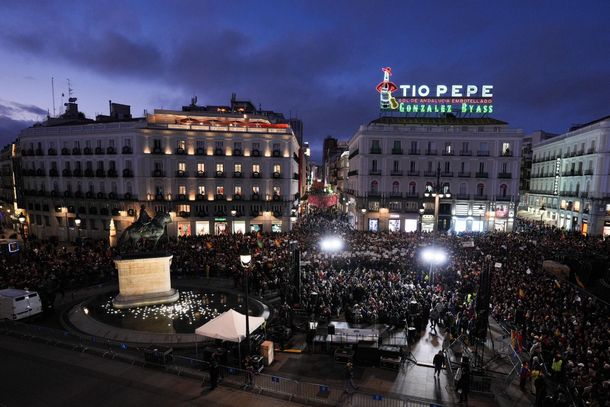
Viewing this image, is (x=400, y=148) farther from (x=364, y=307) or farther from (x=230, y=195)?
(x=364, y=307)

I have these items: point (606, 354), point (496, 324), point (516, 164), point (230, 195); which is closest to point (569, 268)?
point (606, 354)

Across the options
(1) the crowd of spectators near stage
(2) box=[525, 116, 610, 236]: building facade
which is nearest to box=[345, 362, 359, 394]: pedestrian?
(1) the crowd of spectators near stage

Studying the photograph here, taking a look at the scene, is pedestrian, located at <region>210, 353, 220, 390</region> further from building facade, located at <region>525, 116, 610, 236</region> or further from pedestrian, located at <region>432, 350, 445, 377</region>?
building facade, located at <region>525, 116, 610, 236</region>

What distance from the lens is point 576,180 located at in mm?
52344

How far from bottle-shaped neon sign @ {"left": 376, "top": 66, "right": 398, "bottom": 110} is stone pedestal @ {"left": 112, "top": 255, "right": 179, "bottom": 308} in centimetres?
4172

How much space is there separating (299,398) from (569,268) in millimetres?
9629

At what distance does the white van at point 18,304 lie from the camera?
17725 millimetres

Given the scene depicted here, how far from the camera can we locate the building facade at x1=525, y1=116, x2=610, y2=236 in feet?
153

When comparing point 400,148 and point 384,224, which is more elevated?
point 400,148

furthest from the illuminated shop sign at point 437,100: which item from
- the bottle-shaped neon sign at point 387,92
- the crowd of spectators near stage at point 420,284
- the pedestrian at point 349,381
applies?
the pedestrian at point 349,381

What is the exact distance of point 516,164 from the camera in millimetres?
49500

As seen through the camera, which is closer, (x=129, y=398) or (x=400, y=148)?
(x=129, y=398)

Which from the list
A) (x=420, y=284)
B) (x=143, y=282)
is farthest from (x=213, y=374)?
(x=420, y=284)

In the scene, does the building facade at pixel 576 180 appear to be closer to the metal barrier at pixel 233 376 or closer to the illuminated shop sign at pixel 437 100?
the illuminated shop sign at pixel 437 100
